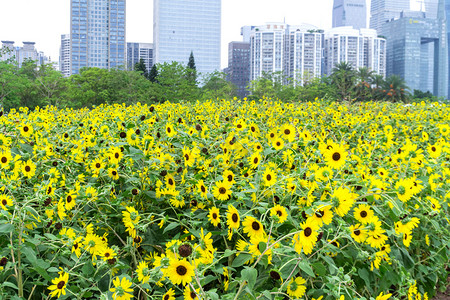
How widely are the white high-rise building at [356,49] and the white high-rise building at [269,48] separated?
52.5ft

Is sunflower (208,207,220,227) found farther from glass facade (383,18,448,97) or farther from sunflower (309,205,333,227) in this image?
glass facade (383,18,448,97)

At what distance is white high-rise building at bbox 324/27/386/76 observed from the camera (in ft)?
381

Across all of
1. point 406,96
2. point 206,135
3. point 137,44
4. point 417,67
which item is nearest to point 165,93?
point 406,96

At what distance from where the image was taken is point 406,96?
34.2 meters

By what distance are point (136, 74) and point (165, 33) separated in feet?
354

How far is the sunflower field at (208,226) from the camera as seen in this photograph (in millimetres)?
1304

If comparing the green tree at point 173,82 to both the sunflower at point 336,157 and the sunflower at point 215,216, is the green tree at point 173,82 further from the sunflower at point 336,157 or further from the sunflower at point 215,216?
the sunflower at point 215,216

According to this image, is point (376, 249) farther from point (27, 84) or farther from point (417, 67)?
point (417, 67)

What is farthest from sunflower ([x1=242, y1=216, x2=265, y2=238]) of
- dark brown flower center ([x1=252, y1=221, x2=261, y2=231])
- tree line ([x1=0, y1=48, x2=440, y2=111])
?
tree line ([x1=0, y1=48, x2=440, y2=111])

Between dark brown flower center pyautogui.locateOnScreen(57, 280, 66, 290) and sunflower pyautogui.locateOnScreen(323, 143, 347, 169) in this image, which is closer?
dark brown flower center pyautogui.locateOnScreen(57, 280, 66, 290)

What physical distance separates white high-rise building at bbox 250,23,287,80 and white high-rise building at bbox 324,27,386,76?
52.5 feet

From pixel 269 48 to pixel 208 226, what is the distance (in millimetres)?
114978

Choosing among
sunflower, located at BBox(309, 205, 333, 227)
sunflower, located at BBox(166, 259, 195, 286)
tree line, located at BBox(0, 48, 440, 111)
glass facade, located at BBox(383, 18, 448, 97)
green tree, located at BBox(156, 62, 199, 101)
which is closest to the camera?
sunflower, located at BBox(166, 259, 195, 286)

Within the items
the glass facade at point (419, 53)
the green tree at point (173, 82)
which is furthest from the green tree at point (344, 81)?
the glass facade at point (419, 53)
